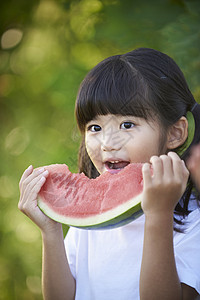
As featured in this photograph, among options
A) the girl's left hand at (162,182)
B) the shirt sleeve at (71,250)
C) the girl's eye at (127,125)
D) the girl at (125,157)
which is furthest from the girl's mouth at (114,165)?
the shirt sleeve at (71,250)

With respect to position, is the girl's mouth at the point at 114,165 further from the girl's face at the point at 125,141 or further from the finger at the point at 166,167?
the finger at the point at 166,167

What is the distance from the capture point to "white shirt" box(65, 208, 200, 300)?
131cm

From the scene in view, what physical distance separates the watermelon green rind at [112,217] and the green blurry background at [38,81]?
1134 millimetres

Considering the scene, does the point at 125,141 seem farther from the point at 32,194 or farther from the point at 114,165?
the point at 32,194

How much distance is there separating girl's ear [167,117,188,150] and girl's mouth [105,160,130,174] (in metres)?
0.22

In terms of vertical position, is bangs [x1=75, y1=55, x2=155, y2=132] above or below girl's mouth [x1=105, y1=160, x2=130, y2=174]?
above

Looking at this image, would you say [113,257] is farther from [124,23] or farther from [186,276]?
[124,23]

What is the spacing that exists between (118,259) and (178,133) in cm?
58

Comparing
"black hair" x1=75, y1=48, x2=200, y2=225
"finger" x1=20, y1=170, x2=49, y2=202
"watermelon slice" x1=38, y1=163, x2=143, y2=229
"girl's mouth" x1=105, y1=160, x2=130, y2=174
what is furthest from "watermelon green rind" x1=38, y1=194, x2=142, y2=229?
"black hair" x1=75, y1=48, x2=200, y2=225

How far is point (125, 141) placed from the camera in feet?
4.43

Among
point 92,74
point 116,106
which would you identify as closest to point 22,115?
point 92,74

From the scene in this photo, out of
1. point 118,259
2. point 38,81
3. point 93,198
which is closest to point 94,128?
point 93,198

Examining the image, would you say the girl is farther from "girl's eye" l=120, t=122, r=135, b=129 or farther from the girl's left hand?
the girl's left hand

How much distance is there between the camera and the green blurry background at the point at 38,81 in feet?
7.77
